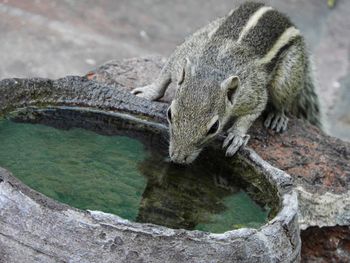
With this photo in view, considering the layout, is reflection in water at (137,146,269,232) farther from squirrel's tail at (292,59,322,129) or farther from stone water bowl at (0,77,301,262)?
squirrel's tail at (292,59,322,129)

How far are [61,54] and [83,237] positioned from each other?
417 centimetres

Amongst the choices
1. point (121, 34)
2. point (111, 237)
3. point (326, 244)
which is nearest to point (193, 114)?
point (326, 244)

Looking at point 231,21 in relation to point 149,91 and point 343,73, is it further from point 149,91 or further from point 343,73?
point 343,73

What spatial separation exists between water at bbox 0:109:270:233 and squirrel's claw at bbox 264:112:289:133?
2.30 ft

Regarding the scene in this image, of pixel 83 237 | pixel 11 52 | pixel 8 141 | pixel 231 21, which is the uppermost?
pixel 231 21

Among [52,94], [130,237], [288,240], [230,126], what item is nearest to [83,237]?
[130,237]

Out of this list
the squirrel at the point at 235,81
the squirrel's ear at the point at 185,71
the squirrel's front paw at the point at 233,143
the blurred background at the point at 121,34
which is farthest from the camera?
the blurred background at the point at 121,34

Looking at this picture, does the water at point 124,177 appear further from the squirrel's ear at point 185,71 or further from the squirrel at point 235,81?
the squirrel's ear at point 185,71

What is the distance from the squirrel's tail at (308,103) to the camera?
14.9ft

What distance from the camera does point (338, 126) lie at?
6262 mm

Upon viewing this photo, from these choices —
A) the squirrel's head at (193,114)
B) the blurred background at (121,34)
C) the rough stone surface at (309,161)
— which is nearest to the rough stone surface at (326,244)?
the rough stone surface at (309,161)

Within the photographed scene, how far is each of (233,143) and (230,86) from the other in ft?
1.24

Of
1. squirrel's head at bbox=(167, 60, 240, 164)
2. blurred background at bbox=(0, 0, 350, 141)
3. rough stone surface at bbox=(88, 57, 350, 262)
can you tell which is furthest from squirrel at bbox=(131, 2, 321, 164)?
blurred background at bbox=(0, 0, 350, 141)

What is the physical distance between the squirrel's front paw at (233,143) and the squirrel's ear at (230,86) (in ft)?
0.72
